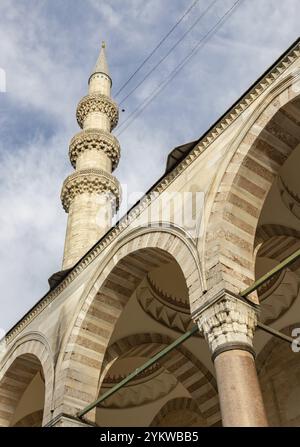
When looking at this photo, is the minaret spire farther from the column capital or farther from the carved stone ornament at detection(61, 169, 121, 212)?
the column capital

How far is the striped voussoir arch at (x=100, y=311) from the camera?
756 centimetres

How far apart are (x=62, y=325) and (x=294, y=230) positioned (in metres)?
4.05

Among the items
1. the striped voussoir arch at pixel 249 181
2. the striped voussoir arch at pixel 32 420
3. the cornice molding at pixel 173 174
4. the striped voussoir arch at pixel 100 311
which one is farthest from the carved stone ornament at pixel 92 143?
the striped voussoir arch at pixel 249 181

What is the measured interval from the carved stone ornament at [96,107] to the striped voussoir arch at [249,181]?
12798mm

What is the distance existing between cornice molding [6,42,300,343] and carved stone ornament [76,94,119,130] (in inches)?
408

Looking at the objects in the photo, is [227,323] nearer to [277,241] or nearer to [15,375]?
[277,241]

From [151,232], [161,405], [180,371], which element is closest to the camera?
[151,232]

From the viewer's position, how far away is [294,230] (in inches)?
362

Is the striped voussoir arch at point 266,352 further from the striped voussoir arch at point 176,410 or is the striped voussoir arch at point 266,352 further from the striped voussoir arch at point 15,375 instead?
the striped voussoir arch at point 15,375

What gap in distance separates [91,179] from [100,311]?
832 centimetres

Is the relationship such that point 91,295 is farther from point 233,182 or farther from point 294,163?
point 294,163

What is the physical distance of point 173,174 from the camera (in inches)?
316
